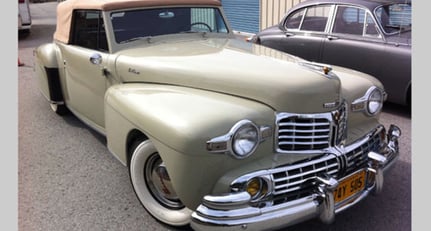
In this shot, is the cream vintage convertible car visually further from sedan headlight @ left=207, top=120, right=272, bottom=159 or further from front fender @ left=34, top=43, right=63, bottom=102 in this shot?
front fender @ left=34, top=43, right=63, bottom=102

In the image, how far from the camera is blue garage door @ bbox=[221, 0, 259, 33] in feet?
35.1

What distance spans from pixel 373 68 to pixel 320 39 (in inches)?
35.0

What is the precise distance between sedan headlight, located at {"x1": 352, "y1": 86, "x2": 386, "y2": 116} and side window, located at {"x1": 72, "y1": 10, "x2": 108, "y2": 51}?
2218 millimetres

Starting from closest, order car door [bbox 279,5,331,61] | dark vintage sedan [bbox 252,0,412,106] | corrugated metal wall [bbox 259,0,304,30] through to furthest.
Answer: dark vintage sedan [bbox 252,0,412,106]
car door [bbox 279,5,331,61]
corrugated metal wall [bbox 259,0,304,30]

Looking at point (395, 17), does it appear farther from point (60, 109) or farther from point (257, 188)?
point (60, 109)

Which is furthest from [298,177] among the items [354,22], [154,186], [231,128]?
[354,22]

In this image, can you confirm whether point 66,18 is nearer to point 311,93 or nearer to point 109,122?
point 109,122

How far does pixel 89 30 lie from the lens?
13.3 ft

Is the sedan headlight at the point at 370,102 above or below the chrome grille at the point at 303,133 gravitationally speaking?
above

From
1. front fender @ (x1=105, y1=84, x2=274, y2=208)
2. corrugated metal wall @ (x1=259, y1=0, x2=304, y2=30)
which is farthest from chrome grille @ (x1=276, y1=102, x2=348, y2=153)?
corrugated metal wall @ (x1=259, y1=0, x2=304, y2=30)

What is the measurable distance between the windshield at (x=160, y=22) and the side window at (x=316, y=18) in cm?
218

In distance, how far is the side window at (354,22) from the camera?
17.5 ft

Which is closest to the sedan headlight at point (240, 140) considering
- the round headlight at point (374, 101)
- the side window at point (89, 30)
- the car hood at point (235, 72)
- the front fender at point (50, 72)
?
the car hood at point (235, 72)

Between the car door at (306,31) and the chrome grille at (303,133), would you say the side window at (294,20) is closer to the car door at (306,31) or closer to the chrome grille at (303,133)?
the car door at (306,31)
